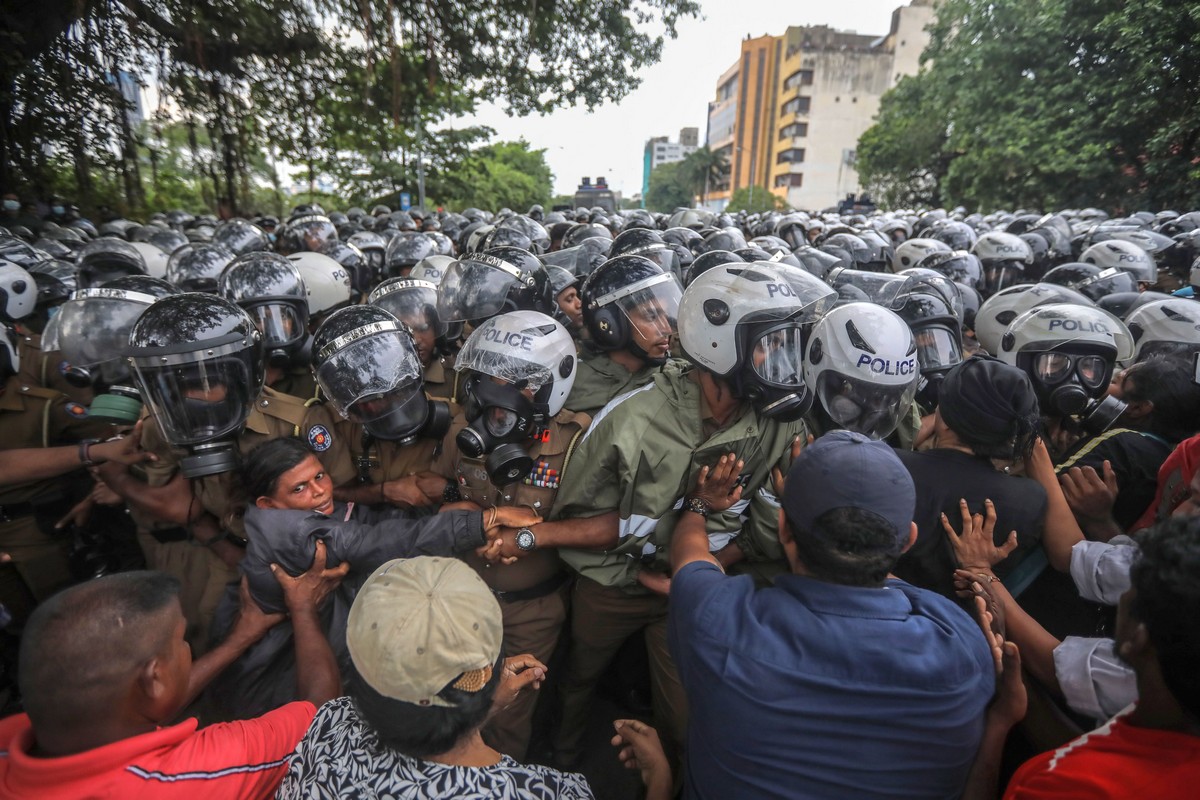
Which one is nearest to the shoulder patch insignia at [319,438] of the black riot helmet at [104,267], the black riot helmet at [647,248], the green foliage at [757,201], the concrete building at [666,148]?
the black riot helmet at [647,248]

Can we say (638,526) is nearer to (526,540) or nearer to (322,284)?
(526,540)

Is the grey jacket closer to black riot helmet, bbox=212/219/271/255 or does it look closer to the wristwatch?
the wristwatch

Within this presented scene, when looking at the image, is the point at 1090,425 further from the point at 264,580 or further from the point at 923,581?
the point at 264,580

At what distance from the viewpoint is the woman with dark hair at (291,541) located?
2.15 metres

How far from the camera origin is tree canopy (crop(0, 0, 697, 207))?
34.4ft

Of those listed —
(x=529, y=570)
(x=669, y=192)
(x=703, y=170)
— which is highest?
→ (x=703, y=170)

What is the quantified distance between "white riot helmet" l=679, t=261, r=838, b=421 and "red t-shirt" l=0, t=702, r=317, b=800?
182 centimetres

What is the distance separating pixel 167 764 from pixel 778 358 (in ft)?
7.16

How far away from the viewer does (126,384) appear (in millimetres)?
3170

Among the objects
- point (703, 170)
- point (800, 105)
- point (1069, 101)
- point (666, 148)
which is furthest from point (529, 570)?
point (666, 148)

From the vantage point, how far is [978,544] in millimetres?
2039

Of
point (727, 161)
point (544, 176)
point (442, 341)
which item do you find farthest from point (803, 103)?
point (442, 341)

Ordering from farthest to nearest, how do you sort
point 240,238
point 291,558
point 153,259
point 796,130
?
point 796,130 → point 240,238 → point 153,259 → point 291,558

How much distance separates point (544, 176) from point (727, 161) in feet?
102
